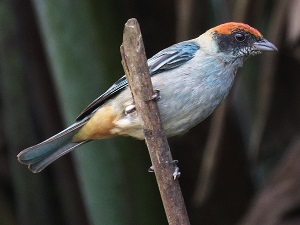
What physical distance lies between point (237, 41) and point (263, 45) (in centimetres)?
14

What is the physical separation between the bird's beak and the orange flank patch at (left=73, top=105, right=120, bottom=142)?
0.80 metres

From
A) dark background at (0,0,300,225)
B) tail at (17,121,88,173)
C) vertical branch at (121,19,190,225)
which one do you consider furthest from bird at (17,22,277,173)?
vertical branch at (121,19,190,225)

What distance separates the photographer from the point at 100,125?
3.89 meters

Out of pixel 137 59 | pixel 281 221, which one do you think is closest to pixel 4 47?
pixel 281 221

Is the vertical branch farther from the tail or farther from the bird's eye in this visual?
the bird's eye

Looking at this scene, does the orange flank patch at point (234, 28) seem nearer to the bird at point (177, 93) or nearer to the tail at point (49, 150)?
the bird at point (177, 93)

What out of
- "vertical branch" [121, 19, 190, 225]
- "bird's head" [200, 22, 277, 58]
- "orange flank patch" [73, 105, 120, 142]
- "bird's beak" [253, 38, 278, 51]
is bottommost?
"vertical branch" [121, 19, 190, 225]

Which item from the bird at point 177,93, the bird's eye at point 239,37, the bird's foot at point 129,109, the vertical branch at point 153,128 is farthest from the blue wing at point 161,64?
the vertical branch at point 153,128

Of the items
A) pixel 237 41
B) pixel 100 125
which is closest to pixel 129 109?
pixel 100 125

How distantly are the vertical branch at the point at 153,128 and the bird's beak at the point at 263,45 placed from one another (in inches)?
45.3

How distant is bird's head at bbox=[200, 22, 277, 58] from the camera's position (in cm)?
399

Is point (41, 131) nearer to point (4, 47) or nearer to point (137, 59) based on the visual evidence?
point (4, 47)

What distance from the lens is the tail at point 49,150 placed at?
154 inches

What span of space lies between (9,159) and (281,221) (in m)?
2.42
